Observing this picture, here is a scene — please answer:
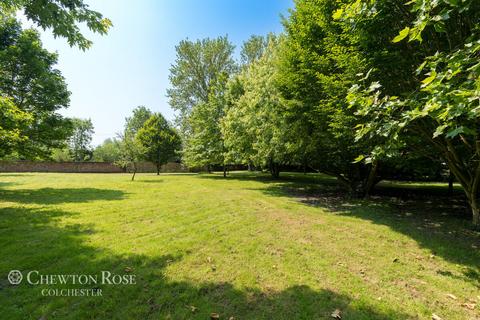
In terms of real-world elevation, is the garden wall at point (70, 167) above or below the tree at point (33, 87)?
below

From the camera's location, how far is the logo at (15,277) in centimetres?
334

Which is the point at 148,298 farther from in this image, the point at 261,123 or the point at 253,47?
the point at 253,47

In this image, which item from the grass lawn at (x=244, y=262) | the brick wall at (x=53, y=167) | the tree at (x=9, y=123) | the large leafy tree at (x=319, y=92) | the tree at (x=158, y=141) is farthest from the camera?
the brick wall at (x=53, y=167)

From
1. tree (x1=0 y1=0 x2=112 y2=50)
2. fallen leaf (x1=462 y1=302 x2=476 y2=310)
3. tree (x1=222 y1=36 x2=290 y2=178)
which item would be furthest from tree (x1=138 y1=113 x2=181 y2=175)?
fallen leaf (x1=462 y1=302 x2=476 y2=310)

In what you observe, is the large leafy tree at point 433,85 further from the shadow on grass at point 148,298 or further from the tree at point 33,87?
the tree at point 33,87

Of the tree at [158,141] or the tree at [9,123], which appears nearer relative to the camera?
the tree at [9,123]

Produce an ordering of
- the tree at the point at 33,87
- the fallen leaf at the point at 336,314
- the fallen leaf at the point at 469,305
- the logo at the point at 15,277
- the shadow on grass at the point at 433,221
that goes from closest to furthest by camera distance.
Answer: the fallen leaf at the point at 336,314
the fallen leaf at the point at 469,305
the logo at the point at 15,277
the shadow on grass at the point at 433,221
the tree at the point at 33,87

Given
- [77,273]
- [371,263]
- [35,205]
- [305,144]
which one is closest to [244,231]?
[371,263]

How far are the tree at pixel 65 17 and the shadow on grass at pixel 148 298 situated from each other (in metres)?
3.60

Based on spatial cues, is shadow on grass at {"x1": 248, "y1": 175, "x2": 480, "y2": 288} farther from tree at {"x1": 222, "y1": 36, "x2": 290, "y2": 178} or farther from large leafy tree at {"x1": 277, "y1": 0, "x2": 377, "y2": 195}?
tree at {"x1": 222, "y1": 36, "x2": 290, "y2": 178}

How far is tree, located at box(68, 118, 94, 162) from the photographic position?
50.6 m

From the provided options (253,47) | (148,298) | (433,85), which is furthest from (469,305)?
(253,47)

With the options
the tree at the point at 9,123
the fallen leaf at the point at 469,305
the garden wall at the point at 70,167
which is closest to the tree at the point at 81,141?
the garden wall at the point at 70,167

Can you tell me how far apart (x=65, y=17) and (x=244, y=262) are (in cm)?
483
